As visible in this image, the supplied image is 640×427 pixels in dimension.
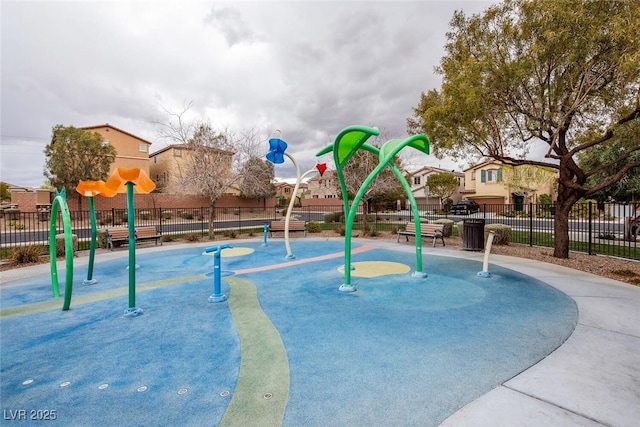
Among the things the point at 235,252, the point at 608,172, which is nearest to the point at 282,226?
the point at 235,252

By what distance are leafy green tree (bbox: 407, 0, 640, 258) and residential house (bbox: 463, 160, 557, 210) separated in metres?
22.6

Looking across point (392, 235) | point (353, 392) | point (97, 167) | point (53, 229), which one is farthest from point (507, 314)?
point (97, 167)

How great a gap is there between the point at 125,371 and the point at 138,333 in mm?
1174

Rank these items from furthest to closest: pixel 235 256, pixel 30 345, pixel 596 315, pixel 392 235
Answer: pixel 392 235 → pixel 235 256 → pixel 596 315 → pixel 30 345

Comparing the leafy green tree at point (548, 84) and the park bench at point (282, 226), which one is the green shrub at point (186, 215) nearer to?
the park bench at point (282, 226)

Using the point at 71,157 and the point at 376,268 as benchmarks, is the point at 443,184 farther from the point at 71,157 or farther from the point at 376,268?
the point at 71,157

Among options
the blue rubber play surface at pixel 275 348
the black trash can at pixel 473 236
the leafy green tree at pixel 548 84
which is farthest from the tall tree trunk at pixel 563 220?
the blue rubber play surface at pixel 275 348

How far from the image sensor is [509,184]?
36.9 meters

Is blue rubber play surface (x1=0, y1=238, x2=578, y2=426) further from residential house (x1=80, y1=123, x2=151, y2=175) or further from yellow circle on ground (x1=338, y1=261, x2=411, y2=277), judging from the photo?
residential house (x1=80, y1=123, x2=151, y2=175)

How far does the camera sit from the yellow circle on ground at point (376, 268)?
327 inches

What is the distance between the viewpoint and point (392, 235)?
1716 centimetres

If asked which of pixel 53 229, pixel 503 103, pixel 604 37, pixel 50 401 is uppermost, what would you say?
pixel 604 37

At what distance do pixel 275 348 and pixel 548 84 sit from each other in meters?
11.0

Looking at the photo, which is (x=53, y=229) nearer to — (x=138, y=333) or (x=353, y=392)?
(x=138, y=333)
